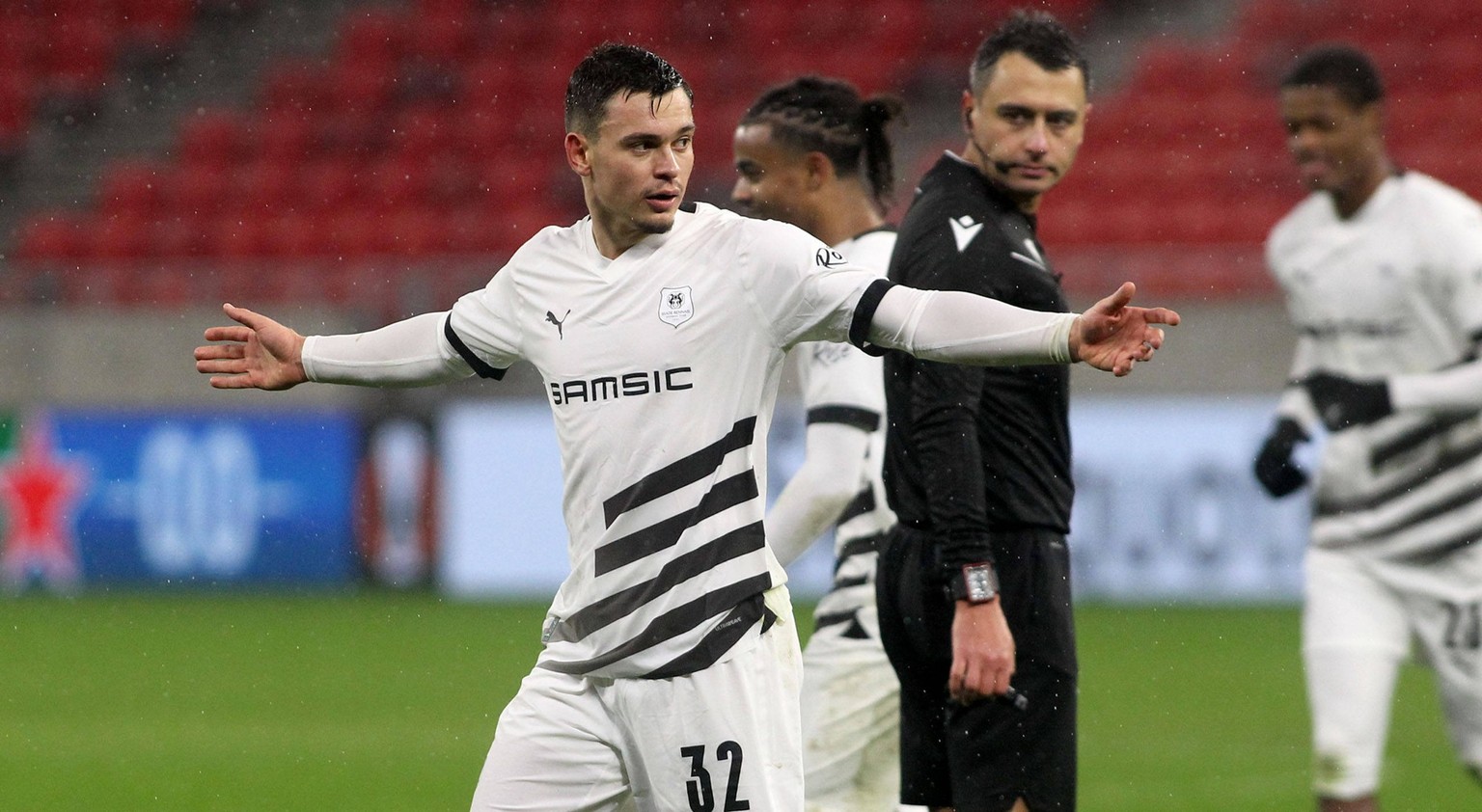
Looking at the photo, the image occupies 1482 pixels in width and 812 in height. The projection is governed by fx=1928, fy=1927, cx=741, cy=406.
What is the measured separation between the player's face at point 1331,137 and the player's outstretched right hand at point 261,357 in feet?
10.7

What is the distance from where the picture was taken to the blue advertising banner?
46.4 ft

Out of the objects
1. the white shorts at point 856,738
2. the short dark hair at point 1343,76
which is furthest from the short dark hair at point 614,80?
the short dark hair at point 1343,76

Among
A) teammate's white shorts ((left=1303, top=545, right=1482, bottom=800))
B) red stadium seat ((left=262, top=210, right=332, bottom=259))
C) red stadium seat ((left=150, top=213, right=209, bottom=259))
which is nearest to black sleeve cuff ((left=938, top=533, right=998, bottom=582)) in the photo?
teammate's white shorts ((left=1303, top=545, right=1482, bottom=800))

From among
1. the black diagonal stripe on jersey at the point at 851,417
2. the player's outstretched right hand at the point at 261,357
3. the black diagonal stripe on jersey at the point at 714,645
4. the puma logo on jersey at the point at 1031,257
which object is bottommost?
the black diagonal stripe on jersey at the point at 714,645

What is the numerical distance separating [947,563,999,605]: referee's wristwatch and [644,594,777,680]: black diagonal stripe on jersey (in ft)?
1.54

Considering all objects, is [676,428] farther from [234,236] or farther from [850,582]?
[234,236]

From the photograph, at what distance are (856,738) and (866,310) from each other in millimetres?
1693

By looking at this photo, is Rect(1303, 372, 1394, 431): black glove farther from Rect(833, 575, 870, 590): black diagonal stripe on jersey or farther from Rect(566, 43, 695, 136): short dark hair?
Rect(566, 43, 695, 136): short dark hair

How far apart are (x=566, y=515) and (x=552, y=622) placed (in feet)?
0.74

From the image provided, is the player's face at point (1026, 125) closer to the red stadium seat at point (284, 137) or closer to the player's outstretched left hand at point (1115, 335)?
the player's outstretched left hand at point (1115, 335)

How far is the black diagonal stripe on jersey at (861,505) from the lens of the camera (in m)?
5.23

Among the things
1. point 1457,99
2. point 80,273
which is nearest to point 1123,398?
point 1457,99

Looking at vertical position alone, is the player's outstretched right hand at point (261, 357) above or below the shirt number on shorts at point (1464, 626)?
above

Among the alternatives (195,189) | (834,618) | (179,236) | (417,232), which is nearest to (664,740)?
(834,618)
